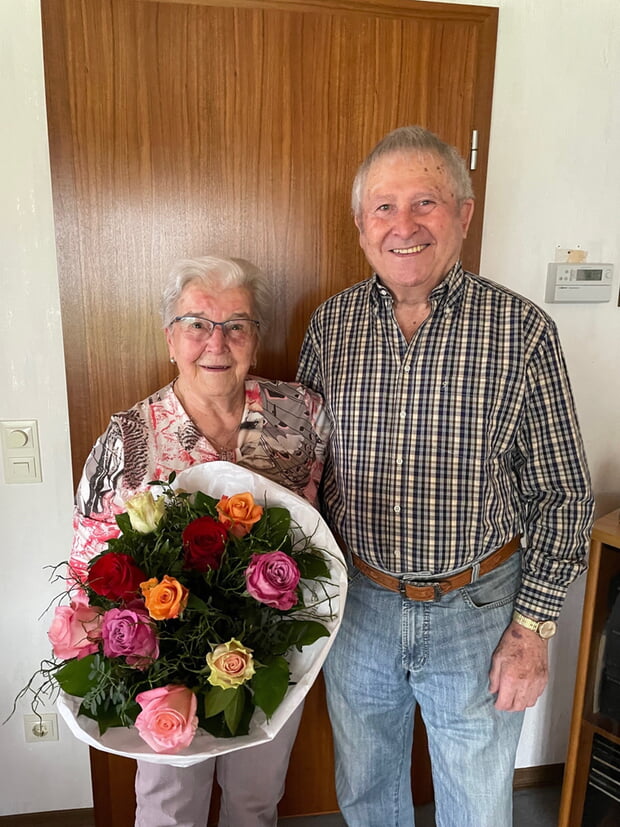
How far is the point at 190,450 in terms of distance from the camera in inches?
47.3

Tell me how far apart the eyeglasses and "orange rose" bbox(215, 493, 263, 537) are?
37cm

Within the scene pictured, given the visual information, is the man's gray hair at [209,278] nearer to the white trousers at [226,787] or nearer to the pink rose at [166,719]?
the pink rose at [166,719]

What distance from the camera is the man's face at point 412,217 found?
1110mm

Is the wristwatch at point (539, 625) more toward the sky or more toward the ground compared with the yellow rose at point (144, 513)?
more toward the ground

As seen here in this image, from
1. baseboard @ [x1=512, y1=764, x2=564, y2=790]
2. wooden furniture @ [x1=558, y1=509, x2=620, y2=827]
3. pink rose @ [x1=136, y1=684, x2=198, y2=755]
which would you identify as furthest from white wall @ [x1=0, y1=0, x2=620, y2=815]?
baseboard @ [x1=512, y1=764, x2=564, y2=790]

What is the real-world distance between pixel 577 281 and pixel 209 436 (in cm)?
105

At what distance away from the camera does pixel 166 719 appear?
0.81m

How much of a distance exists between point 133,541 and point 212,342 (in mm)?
426

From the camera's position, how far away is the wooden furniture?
146 centimetres

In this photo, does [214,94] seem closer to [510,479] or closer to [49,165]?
[49,165]

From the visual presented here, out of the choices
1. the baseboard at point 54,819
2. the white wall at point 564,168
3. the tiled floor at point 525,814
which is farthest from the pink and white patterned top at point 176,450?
the tiled floor at point 525,814

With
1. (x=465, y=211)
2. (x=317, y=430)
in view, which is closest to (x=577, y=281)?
(x=465, y=211)

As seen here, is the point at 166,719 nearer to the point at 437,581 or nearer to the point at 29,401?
the point at 437,581

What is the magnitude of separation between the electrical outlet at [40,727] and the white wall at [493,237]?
25 millimetres
